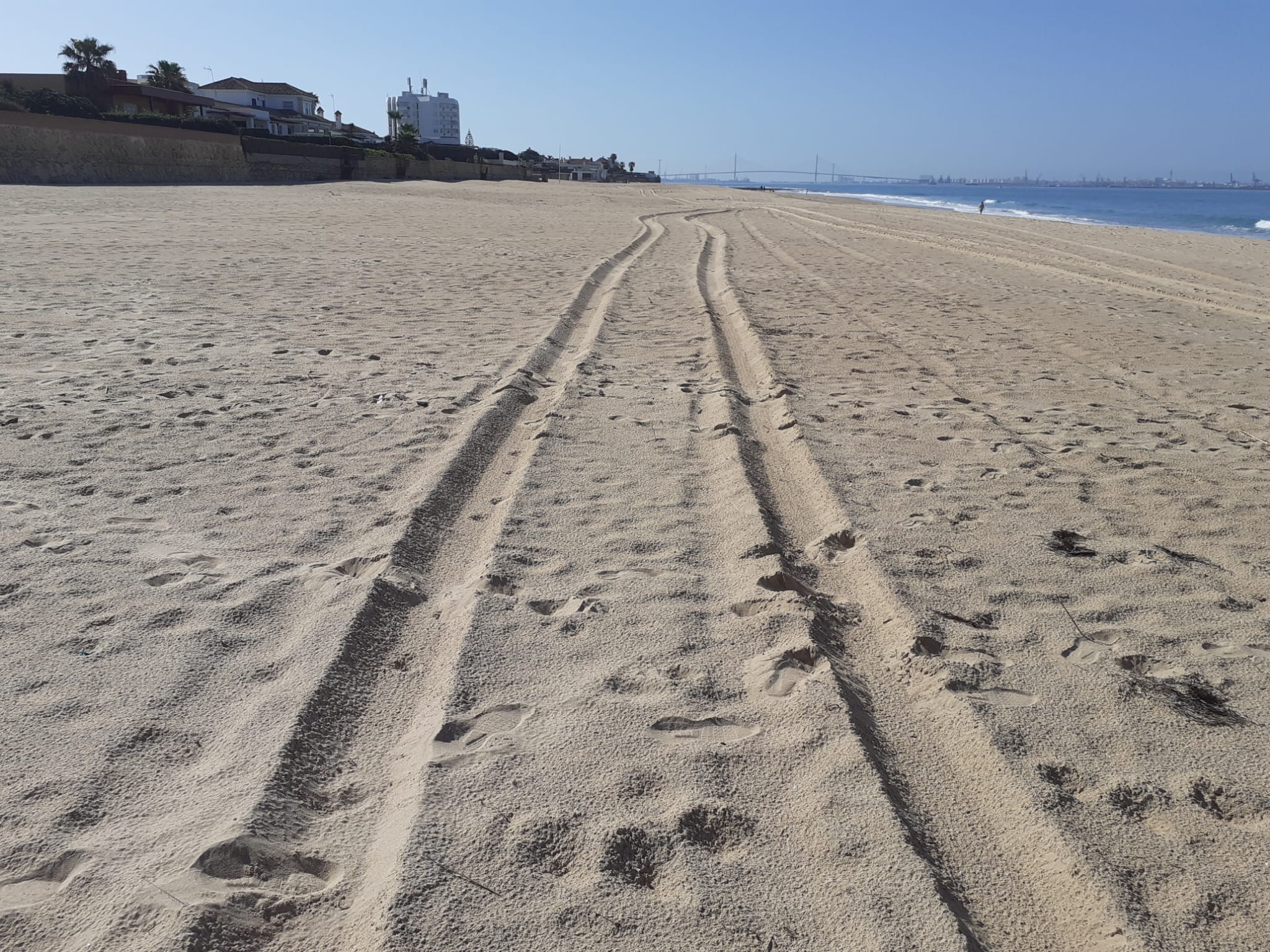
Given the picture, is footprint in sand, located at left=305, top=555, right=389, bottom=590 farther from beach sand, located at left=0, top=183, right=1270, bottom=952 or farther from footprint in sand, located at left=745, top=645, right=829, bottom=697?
footprint in sand, located at left=745, top=645, right=829, bottom=697

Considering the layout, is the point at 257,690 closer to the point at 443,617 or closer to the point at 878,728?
the point at 443,617

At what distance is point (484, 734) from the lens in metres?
2.18

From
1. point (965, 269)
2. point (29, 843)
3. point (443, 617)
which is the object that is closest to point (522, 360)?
point (443, 617)

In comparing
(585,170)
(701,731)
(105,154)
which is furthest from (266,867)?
(585,170)

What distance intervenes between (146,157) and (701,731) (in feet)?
86.8

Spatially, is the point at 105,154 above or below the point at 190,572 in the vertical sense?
above

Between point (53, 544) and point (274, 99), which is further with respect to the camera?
point (274, 99)

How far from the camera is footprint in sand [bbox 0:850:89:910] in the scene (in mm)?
1638

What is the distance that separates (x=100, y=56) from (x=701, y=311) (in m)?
53.9

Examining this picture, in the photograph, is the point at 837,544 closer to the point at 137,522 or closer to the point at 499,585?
the point at 499,585

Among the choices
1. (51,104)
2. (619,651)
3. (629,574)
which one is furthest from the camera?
(51,104)

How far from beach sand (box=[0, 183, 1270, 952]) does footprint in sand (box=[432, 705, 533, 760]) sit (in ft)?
0.04

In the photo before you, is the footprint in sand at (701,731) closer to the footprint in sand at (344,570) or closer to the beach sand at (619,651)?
the beach sand at (619,651)

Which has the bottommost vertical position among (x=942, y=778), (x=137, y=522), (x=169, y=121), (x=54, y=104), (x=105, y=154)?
(x=942, y=778)
